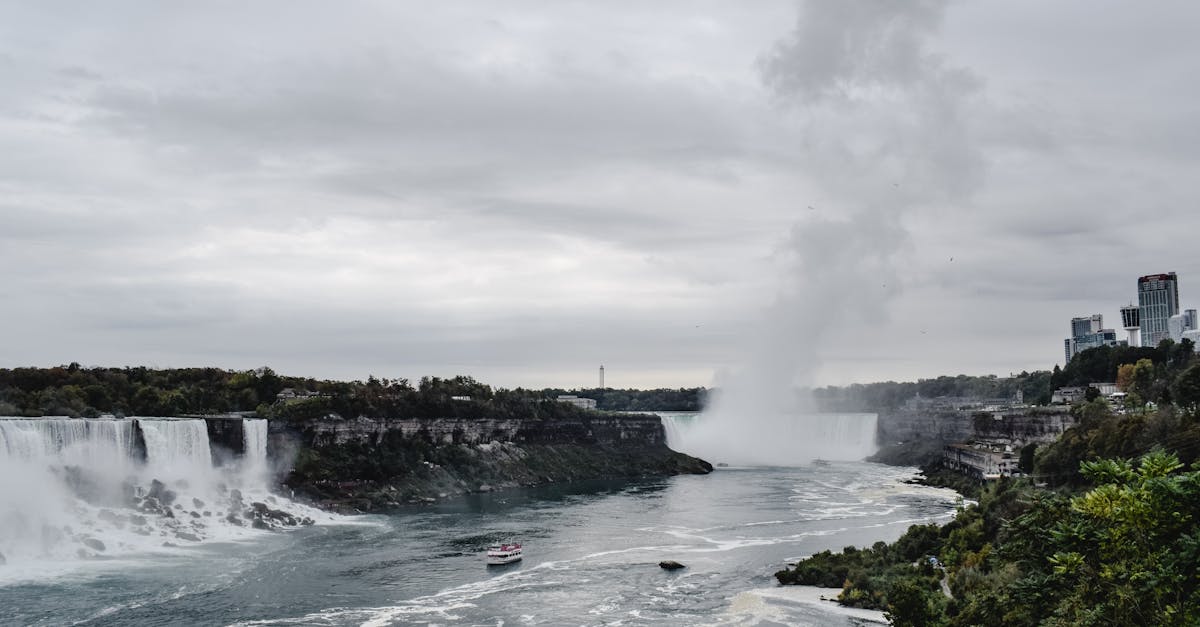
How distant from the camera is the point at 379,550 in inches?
2474

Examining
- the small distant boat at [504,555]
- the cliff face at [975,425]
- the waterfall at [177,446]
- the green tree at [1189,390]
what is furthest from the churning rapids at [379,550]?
the green tree at [1189,390]

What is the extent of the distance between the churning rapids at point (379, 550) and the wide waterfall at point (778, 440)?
52.5 meters

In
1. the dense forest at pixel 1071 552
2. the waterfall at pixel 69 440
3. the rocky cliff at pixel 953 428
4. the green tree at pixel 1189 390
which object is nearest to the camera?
the dense forest at pixel 1071 552

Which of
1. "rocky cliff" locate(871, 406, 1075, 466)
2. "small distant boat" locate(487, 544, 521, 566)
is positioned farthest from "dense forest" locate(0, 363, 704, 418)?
"rocky cliff" locate(871, 406, 1075, 466)

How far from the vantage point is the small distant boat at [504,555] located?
190 ft

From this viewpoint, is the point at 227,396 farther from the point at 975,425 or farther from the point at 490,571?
the point at 975,425

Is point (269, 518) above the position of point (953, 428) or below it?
below

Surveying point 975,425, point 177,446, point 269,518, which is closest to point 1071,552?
point 269,518

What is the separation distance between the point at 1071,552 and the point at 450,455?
8736 cm

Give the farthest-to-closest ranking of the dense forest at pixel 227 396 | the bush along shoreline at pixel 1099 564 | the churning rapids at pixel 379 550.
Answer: the dense forest at pixel 227 396
the churning rapids at pixel 379 550
the bush along shoreline at pixel 1099 564

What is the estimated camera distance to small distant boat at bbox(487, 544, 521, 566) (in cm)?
5781

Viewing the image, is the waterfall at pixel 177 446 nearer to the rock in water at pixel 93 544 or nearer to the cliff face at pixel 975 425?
the rock in water at pixel 93 544

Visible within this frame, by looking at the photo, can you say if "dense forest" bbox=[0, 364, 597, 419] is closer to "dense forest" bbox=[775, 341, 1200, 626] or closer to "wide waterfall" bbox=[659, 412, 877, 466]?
"wide waterfall" bbox=[659, 412, 877, 466]

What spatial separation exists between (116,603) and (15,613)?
4153mm
